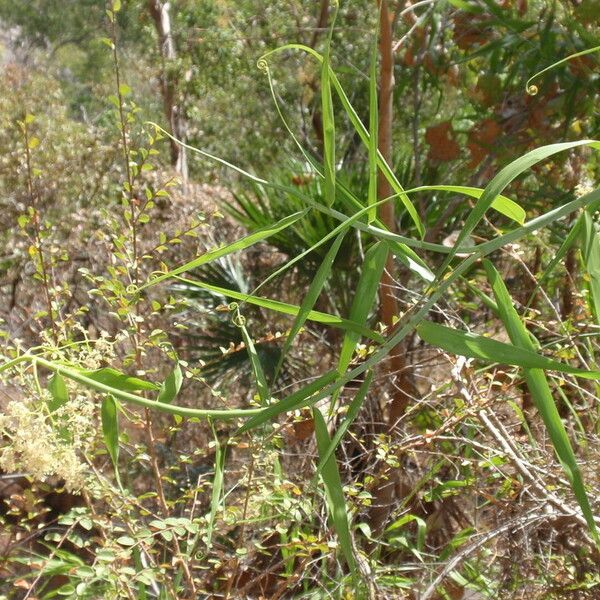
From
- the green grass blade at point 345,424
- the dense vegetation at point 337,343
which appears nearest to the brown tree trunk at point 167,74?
the dense vegetation at point 337,343

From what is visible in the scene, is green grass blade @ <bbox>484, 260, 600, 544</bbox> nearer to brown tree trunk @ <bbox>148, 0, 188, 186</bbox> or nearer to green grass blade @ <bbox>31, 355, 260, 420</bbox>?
green grass blade @ <bbox>31, 355, 260, 420</bbox>

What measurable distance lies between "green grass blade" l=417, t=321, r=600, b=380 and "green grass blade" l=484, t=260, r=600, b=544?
29 mm

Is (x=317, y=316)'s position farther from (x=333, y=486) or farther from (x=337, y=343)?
(x=337, y=343)

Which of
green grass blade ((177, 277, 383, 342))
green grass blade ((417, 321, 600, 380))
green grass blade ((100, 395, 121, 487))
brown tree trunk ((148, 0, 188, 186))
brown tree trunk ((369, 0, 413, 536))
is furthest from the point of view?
brown tree trunk ((148, 0, 188, 186))

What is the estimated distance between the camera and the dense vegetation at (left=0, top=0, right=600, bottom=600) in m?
1.34

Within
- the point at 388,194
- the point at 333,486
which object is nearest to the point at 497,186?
the point at 333,486

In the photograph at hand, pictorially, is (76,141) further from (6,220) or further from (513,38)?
(513,38)

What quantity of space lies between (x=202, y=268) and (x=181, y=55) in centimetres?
703

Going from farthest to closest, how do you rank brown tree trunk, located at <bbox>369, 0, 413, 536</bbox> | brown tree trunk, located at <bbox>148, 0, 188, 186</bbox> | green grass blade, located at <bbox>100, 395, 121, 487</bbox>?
brown tree trunk, located at <bbox>148, 0, 188, 186</bbox>
brown tree trunk, located at <bbox>369, 0, 413, 536</bbox>
green grass blade, located at <bbox>100, 395, 121, 487</bbox>

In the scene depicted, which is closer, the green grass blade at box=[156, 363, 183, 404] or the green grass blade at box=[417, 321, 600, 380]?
the green grass blade at box=[417, 321, 600, 380]

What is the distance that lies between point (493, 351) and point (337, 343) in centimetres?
387

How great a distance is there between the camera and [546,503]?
2.29m

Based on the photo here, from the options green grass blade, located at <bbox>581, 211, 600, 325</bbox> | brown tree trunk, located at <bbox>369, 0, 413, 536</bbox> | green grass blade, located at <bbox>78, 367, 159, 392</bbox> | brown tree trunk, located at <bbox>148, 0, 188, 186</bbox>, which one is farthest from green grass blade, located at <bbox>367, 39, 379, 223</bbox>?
brown tree trunk, located at <bbox>148, 0, 188, 186</bbox>

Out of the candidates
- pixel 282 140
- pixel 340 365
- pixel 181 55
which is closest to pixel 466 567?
pixel 340 365
